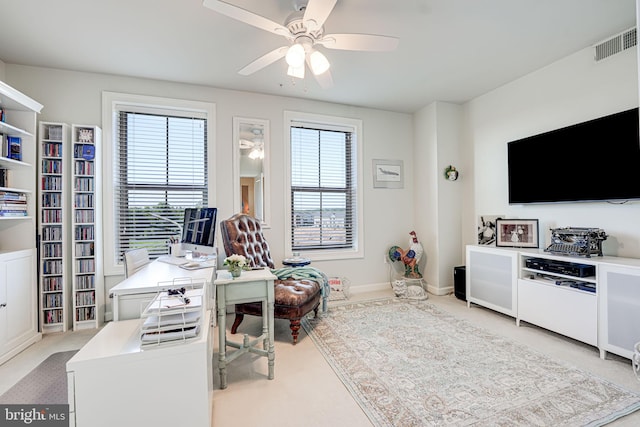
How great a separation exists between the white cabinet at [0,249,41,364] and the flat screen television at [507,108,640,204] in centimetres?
498

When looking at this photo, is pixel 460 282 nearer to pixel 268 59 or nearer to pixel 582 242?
pixel 582 242

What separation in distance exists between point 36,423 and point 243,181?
2627 mm

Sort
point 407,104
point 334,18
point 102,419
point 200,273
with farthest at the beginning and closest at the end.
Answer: point 407,104 → point 334,18 → point 200,273 → point 102,419

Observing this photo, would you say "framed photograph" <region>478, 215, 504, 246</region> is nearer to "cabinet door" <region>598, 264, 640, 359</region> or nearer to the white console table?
the white console table

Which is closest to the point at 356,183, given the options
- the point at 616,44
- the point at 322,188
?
the point at 322,188

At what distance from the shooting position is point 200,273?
6.57 feet

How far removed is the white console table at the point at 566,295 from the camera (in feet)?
6.70

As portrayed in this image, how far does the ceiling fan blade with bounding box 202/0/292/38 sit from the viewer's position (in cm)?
153

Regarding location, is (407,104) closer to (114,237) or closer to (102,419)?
(114,237)

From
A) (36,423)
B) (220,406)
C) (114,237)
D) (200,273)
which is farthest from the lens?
(114,237)

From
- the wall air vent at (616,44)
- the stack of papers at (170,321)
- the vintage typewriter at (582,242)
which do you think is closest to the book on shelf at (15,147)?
the stack of papers at (170,321)

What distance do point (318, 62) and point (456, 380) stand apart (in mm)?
2416

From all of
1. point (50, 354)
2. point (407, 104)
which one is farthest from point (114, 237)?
point (407, 104)

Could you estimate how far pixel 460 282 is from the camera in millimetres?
3635
